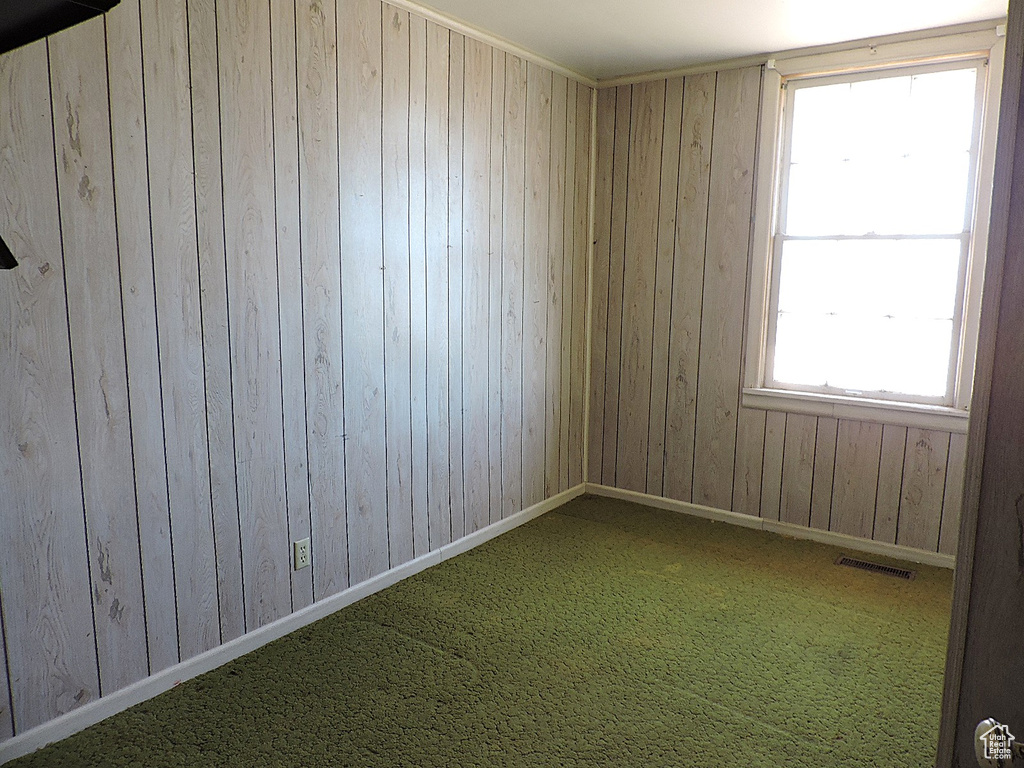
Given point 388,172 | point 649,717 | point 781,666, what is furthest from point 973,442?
point 388,172

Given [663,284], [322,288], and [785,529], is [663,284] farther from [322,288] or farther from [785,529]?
[322,288]

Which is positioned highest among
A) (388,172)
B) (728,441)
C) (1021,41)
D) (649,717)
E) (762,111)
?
(762,111)

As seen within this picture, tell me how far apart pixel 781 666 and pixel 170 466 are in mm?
2160

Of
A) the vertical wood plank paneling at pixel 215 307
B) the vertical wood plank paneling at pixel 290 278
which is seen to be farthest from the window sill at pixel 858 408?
the vertical wood plank paneling at pixel 215 307

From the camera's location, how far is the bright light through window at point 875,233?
11.0ft

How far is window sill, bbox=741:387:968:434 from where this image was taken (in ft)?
Answer: 11.1

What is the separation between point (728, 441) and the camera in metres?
4.02

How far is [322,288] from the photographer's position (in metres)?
2.78

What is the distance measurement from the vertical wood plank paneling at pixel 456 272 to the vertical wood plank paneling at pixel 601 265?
3.76ft

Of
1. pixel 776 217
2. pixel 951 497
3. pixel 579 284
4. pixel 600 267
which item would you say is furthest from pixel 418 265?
pixel 951 497

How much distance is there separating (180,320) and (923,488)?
3282 mm

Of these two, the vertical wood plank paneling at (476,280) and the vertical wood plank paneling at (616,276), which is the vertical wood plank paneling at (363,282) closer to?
the vertical wood plank paneling at (476,280)

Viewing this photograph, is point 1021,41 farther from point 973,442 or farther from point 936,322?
point 936,322

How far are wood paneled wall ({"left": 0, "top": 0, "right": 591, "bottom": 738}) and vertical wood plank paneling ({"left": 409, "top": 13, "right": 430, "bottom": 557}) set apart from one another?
0.5 inches
